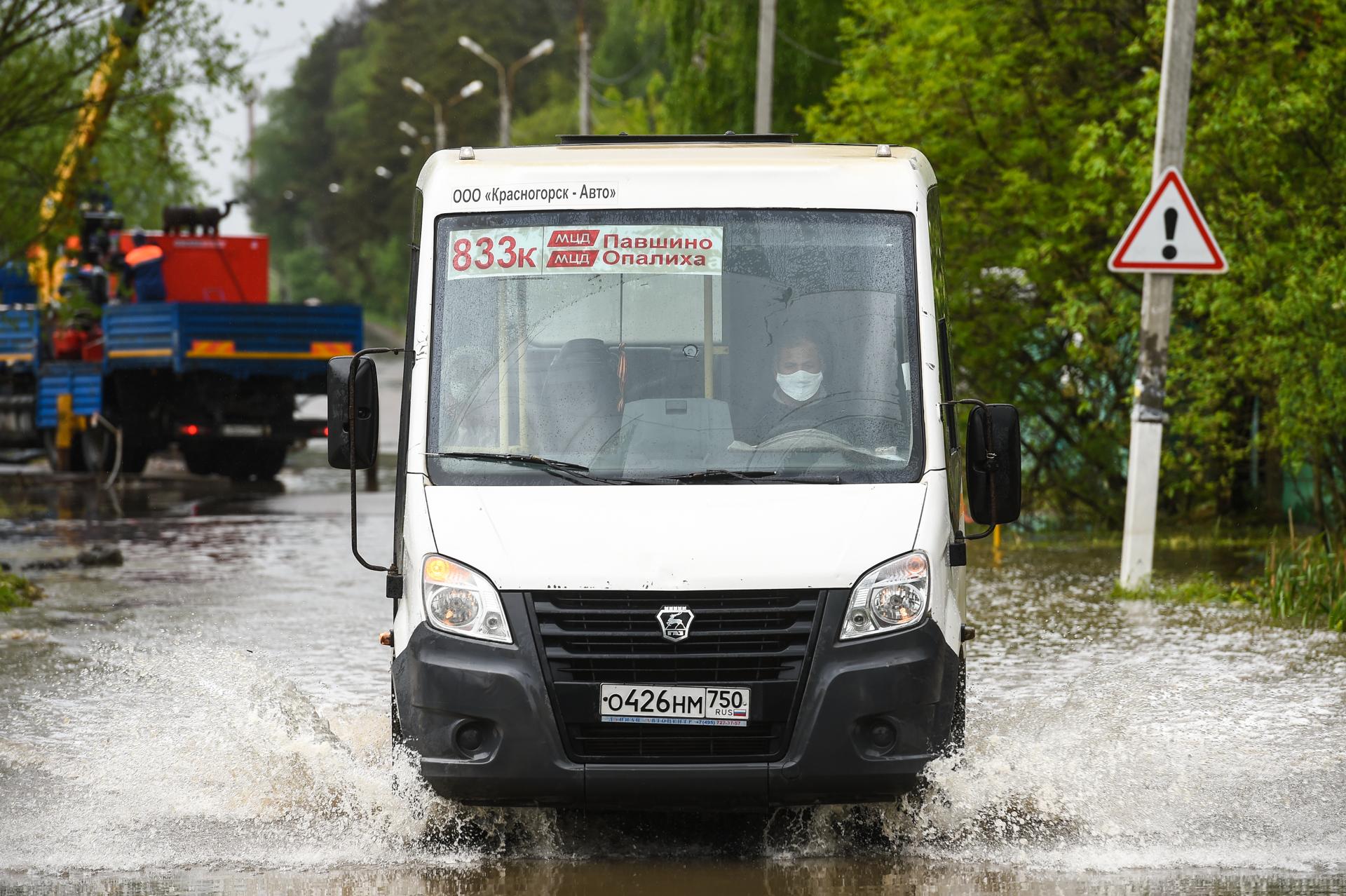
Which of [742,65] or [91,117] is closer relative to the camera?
[91,117]

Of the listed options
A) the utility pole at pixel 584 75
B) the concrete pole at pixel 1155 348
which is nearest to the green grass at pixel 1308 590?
the concrete pole at pixel 1155 348

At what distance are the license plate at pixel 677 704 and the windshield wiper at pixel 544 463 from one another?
0.76 m

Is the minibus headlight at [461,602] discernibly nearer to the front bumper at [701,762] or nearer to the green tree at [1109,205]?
the front bumper at [701,762]

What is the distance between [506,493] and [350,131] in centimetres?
11589

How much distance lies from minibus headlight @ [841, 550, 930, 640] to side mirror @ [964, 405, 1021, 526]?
21.8 inches

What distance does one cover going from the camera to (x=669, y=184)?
7.27 m

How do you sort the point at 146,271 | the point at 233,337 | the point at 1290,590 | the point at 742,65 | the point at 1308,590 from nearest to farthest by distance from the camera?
the point at 1308,590, the point at 1290,590, the point at 233,337, the point at 146,271, the point at 742,65

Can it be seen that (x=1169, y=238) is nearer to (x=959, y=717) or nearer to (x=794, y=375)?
(x=794, y=375)

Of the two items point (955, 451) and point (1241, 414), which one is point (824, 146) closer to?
point (955, 451)

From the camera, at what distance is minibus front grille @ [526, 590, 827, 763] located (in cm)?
638

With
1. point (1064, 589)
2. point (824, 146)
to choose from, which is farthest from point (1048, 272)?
point (824, 146)

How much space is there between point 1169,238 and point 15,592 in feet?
25.8

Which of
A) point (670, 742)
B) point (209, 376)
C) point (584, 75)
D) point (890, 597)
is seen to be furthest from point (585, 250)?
point (584, 75)

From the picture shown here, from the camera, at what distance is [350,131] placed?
119625 millimetres
